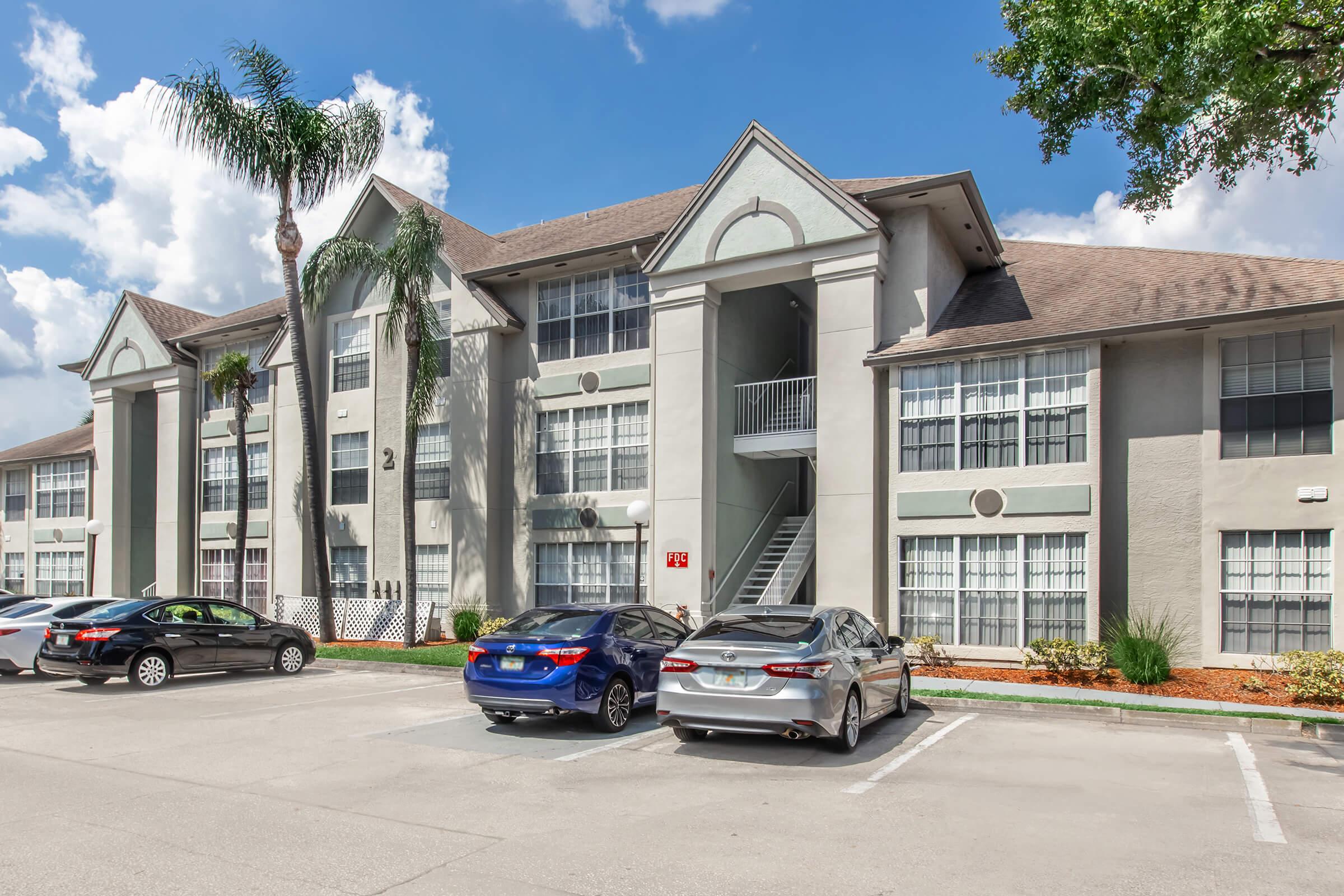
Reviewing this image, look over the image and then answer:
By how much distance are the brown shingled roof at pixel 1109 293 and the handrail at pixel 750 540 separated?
548cm

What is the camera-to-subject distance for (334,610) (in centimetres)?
2505

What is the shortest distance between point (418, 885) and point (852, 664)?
555 cm

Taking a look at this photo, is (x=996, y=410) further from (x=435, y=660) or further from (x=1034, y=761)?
(x=435, y=660)

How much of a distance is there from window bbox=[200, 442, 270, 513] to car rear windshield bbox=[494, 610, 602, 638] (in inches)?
752

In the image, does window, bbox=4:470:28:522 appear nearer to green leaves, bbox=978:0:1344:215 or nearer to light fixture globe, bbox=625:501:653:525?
light fixture globe, bbox=625:501:653:525

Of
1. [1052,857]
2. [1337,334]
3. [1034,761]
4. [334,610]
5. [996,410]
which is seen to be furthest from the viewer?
[334,610]

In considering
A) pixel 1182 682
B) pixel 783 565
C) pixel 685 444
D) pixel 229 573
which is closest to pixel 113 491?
pixel 229 573

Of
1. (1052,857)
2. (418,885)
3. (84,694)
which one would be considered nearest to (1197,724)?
(1052,857)

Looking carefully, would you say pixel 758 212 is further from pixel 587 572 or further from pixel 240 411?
pixel 240 411

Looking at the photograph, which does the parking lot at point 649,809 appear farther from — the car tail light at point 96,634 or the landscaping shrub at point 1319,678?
the car tail light at point 96,634

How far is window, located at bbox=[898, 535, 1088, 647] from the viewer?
54.2ft

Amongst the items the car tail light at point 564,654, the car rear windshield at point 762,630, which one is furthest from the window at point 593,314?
the car rear windshield at point 762,630

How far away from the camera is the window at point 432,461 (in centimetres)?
2436

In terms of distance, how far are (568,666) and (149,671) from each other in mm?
8737
